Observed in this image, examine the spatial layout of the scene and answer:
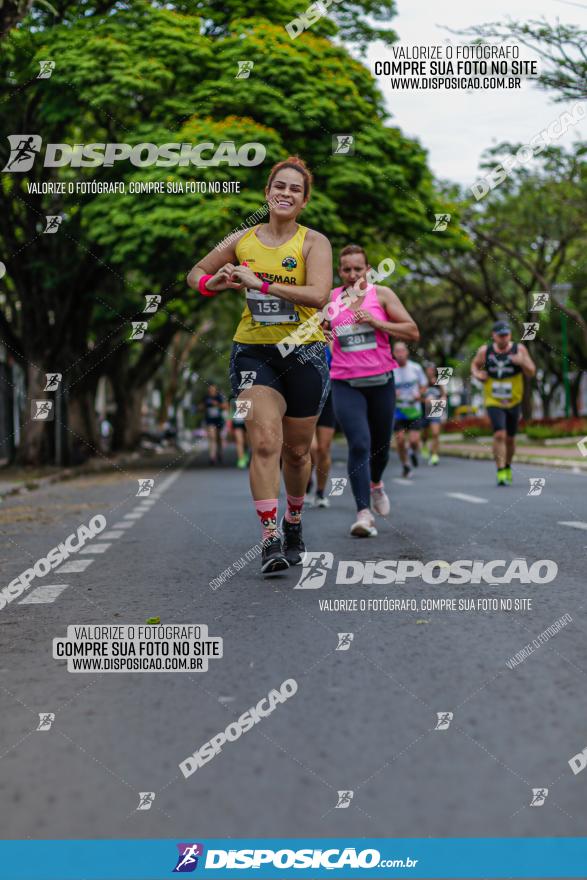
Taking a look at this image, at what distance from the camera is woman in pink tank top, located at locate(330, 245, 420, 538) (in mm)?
8367

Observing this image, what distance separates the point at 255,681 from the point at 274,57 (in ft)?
62.2

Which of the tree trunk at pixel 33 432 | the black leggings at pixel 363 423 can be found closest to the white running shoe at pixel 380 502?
the black leggings at pixel 363 423

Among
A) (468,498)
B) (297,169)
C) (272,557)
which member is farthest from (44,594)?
(468,498)

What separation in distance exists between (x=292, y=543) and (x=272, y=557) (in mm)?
707

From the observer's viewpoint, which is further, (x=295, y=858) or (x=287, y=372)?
(x=287, y=372)

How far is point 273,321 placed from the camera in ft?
21.1

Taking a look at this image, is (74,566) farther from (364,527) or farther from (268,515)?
(364,527)

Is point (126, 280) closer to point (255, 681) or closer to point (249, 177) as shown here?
point (249, 177)

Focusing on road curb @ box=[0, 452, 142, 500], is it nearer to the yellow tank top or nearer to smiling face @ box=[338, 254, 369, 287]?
smiling face @ box=[338, 254, 369, 287]

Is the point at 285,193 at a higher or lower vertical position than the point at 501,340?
higher

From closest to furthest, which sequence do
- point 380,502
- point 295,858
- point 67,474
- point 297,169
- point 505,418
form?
point 295,858 < point 297,169 < point 380,502 < point 505,418 < point 67,474

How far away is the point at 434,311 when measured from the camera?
182 feet

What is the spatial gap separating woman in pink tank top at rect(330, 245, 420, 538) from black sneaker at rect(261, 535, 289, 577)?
2.05 metres

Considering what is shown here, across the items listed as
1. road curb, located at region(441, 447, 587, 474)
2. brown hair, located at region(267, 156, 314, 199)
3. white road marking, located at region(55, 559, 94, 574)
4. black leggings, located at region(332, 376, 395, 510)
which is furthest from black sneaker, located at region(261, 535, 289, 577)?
road curb, located at region(441, 447, 587, 474)
